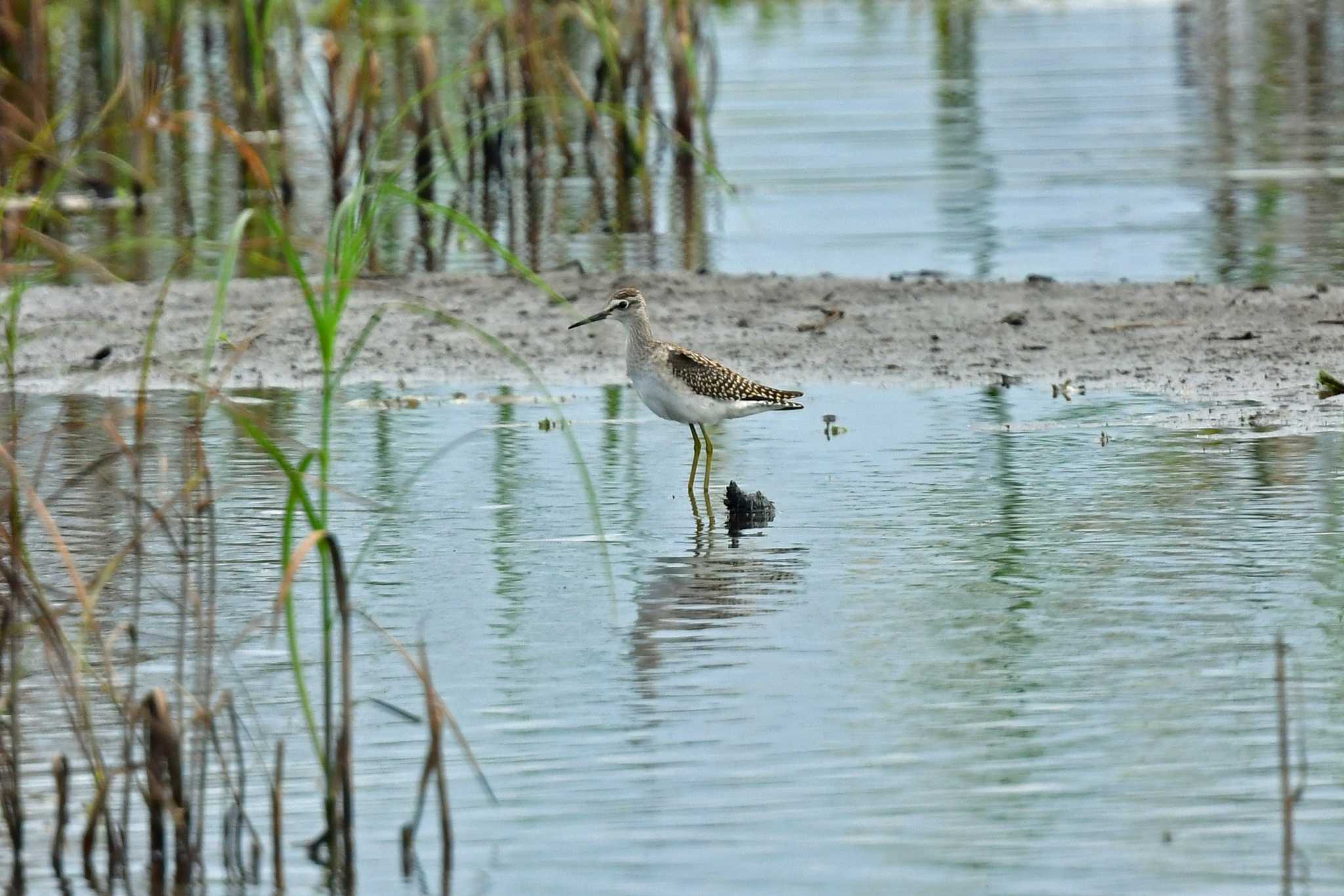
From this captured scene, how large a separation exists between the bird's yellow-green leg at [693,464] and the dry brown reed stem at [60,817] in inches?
169

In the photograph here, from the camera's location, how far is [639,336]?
9898 millimetres

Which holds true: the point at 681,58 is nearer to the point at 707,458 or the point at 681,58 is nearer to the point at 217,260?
the point at 217,260

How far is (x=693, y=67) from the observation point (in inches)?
655

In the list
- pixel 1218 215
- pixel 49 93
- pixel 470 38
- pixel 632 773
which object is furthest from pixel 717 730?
pixel 470 38

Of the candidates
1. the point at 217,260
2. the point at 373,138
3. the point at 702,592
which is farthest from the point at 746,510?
the point at 373,138

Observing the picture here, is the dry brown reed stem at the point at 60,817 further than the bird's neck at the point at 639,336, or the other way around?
the bird's neck at the point at 639,336

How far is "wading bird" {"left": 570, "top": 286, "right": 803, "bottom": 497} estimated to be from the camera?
9.40m

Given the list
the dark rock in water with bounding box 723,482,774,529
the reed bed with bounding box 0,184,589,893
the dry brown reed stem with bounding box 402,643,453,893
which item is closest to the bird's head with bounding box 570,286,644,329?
the dark rock in water with bounding box 723,482,774,529

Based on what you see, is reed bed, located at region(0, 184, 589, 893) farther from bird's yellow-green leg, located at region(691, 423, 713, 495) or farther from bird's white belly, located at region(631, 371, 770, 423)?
bird's white belly, located at region(631, 371, 770, 423)

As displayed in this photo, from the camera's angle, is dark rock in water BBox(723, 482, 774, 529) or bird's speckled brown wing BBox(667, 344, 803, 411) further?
bird's speckled brown wing BBox(667, 344, 803, 411)

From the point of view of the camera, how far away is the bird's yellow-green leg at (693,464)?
9140 millimetres

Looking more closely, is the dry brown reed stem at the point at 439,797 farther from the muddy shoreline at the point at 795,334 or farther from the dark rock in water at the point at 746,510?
the muddy shoreline at the point at 795,334

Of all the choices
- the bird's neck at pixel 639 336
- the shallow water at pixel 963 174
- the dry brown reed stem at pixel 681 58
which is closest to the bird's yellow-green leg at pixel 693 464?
the bird's neck at pixel 639 336

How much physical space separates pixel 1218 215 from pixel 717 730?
1123cm
